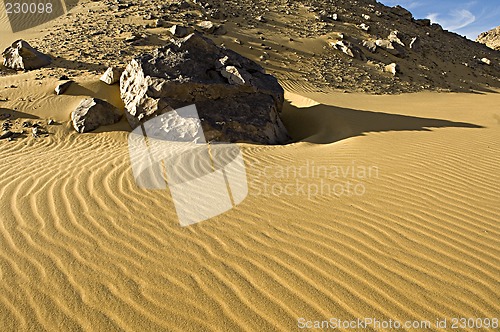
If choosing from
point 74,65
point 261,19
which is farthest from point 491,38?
point 74,65

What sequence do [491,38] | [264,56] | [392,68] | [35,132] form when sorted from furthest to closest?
[491,38] < [392,68] < [264,56] < [35,132]

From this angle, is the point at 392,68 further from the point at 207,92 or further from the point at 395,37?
the point at 207,92

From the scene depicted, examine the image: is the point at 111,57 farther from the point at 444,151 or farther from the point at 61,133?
the point at 444,151

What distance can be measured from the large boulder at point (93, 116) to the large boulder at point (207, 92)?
1.27 ft

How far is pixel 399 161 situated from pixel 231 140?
3.21 m

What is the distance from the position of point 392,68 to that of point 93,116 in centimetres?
1539

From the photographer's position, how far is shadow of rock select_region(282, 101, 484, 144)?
283 inches

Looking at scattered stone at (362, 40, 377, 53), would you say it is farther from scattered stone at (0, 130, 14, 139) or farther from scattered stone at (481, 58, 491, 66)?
scattered stone at (0, 130, 14, 139)

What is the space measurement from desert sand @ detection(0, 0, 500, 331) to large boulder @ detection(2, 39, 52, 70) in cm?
720

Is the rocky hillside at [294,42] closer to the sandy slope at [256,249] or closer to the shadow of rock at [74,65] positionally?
the shadow of rock at [74,65]

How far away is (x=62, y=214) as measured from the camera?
3.29m

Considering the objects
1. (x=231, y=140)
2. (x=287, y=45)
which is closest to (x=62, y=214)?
(x=231, y=140)

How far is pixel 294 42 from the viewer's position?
1789 cm

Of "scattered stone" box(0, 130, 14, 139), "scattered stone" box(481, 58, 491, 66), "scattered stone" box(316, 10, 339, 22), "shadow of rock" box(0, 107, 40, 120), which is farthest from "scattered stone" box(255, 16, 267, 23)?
"scattered stone" box(0, 130, 14, 139)
